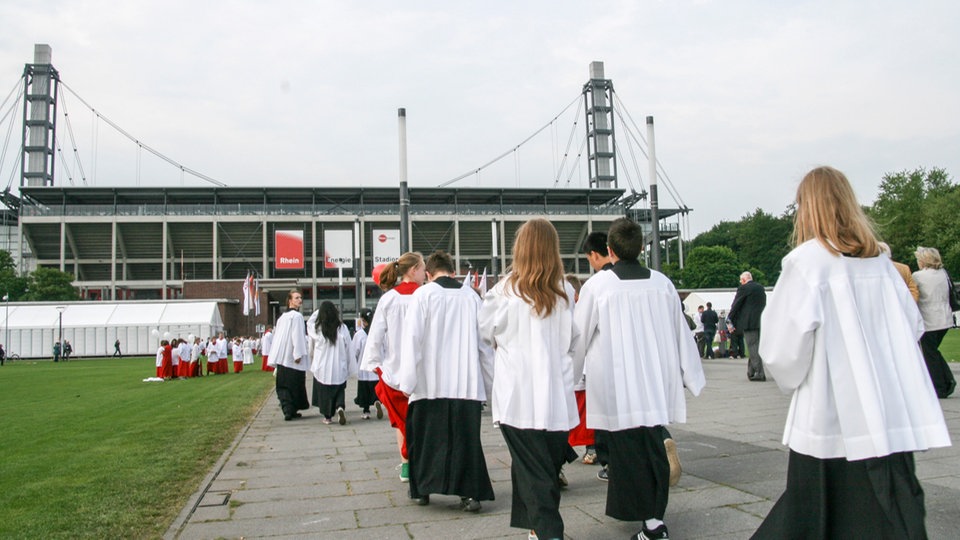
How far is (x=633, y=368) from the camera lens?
14.2 feet

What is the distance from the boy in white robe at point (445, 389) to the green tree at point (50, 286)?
2690 inches

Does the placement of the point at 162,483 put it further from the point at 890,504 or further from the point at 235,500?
the point at 890,504

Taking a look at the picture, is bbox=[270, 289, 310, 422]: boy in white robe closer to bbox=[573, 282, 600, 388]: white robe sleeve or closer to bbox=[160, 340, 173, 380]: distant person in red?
bbox=[573, 282, 600, 388]: white robe sleeve

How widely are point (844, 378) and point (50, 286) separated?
71.9 metres

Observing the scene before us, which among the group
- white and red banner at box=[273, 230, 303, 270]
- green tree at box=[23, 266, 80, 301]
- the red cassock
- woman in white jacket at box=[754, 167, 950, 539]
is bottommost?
the red cassock

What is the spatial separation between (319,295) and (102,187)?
959 inches

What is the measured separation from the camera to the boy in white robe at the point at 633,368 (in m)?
4.02

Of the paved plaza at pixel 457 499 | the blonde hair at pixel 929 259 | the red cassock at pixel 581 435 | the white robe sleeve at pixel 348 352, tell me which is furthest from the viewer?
the white robe sleeve at pixel 348 352

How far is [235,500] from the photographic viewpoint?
5.50 metres

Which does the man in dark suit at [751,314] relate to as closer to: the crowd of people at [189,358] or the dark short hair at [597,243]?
the dark short hair at [597,243]

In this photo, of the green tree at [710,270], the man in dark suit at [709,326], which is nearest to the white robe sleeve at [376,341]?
the man in dark suit at [709,326]

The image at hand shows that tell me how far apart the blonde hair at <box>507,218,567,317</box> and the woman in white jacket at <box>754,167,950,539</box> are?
144 centimetres

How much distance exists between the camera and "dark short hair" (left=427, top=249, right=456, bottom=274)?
17.8ft

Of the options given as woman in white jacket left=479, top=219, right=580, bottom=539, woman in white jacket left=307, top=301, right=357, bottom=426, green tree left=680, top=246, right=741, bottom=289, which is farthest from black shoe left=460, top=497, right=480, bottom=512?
green tree left=680, top=246, right=741, bottom=289
